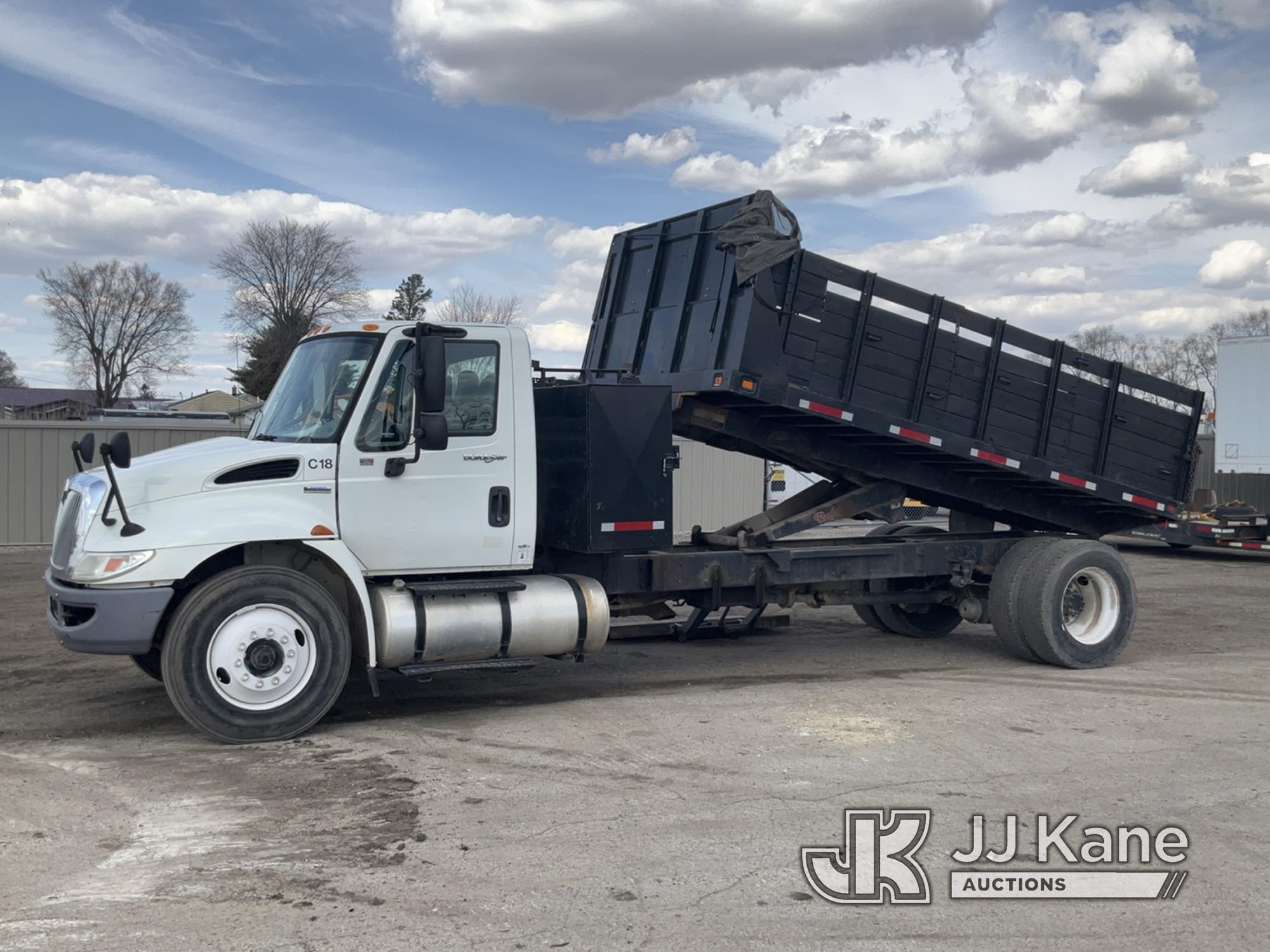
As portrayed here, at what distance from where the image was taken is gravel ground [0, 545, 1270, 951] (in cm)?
464

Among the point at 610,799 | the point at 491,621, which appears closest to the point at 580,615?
the point at 491,621

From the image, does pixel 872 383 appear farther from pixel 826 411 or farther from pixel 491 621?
pixel 491 621

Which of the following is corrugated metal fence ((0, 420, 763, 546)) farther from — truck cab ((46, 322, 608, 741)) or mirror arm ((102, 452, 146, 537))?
mirror arm ((102, 452, 146, 537))

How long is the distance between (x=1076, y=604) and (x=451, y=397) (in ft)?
19.4

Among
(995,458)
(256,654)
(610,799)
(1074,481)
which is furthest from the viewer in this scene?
(1074,481)

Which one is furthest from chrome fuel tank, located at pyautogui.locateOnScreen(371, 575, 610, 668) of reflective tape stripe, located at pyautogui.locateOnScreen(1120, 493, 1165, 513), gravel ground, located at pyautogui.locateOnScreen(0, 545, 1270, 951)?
reflective tape stripe, located at pyautogui.locateOnScreen(1120, 493, 1165, 513)

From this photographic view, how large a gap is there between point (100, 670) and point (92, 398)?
209ft

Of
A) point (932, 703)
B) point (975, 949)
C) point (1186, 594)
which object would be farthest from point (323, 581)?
point (1186, 594)

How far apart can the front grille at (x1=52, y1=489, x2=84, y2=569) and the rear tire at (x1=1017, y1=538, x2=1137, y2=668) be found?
290 inches

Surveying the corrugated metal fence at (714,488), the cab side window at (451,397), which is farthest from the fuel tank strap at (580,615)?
the corrugated metal fence at (714,488)

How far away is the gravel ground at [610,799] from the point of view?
183 inches

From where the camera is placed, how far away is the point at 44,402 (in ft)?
259

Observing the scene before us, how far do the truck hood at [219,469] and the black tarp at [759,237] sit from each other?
329 cm

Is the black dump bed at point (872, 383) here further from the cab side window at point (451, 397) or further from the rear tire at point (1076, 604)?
the cab side window at point (451, 397)
